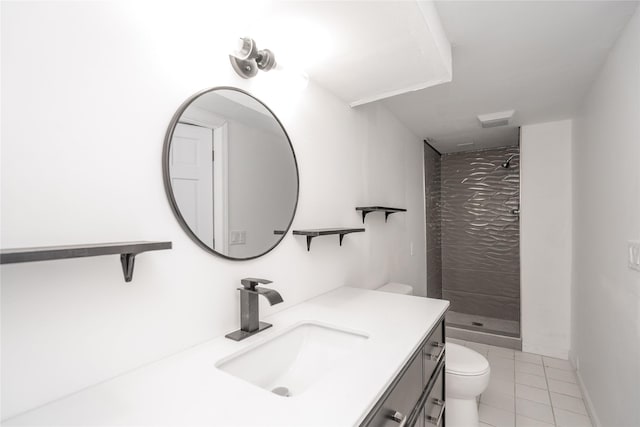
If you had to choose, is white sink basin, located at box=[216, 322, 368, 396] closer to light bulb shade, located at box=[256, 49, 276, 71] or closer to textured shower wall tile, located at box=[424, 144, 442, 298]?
light bulb shade, located at box=[256, 49, 276, 71]

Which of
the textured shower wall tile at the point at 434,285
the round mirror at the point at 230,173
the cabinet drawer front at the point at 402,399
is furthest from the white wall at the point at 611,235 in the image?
the round mirror at the point at 230,173

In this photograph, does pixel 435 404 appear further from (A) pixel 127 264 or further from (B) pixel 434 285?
(B) pixel 434 285

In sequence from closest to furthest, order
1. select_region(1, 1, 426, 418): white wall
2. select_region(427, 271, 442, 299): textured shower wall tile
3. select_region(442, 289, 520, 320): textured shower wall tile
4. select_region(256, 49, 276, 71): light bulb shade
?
select_region(1, 1, 426, 418): white wall < select_region(256, 49, 276, 71): light bulb shade < select_region(427, 271, 442, 299): textured shower wall tile < select_region(442, 289, 520, 320): textured shower wall tile

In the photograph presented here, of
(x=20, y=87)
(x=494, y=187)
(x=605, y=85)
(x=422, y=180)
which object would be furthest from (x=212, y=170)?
(x=494, y=187)

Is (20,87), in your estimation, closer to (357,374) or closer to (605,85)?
(357,374)

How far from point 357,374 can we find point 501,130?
3375 mm

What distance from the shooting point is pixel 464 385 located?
5.94 feet

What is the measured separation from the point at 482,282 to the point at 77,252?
4.40 m

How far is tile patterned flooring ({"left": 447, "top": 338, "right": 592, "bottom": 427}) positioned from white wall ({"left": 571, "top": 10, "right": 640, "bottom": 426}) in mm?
157

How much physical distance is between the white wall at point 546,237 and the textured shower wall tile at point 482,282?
0.75m

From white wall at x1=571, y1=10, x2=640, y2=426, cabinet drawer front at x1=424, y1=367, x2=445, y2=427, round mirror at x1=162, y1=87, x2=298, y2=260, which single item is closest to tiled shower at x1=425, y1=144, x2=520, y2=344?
white wall at x1=571, y1=10, x2=640, y2=426

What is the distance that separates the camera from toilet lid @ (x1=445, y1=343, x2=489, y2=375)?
71.7 inches

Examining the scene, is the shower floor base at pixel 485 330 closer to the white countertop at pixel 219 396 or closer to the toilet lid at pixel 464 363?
the toilet lid at pixel 464 363

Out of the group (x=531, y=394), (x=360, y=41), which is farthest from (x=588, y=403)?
(x=360, y=41)
